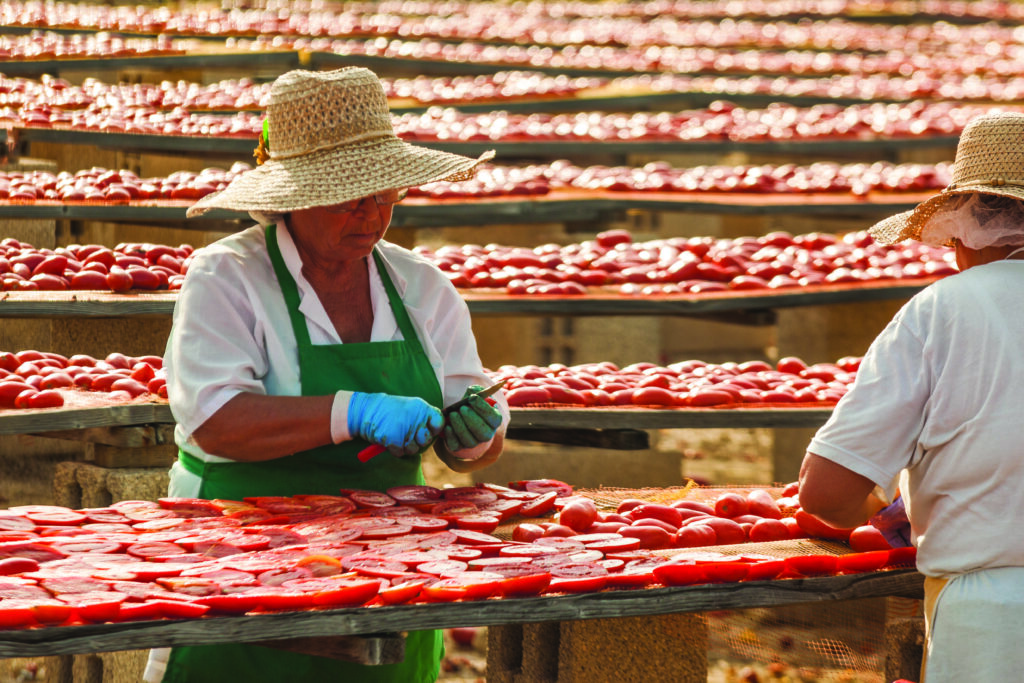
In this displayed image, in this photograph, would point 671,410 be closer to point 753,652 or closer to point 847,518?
point 753,652

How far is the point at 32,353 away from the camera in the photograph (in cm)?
499

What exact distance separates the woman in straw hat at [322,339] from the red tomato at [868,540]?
33.3 inches

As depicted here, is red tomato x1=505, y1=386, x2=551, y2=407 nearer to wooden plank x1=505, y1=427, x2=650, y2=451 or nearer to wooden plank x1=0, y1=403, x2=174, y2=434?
wooden plank x1=505, y1=427, x2=650, y2=451

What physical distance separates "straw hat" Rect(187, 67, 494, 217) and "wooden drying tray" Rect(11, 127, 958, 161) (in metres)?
4.95

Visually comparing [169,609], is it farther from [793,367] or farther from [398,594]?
[793,367]

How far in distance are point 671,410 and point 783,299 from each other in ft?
5.94

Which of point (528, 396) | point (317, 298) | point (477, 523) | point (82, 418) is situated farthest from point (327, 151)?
point (528, 396)

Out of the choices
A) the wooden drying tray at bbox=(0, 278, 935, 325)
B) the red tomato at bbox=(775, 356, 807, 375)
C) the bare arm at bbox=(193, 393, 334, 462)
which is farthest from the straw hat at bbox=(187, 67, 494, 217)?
the red tomato at bbox=(775, 356, 807, 375)

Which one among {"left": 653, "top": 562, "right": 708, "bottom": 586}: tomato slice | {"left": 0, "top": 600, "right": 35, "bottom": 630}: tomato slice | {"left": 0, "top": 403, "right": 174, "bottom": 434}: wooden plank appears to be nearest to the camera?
{"left": 0, "top": 600, "right": 35, "bottom": 630}: tomato slice

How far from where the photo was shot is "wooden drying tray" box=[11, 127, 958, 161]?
331 inches

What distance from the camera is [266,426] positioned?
2750mm

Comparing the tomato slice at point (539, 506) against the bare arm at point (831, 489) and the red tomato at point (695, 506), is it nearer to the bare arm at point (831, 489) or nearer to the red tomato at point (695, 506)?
the red tomato at point (695, 506)

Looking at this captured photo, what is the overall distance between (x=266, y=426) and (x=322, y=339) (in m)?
0.28

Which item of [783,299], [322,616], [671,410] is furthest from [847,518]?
[783,299]
